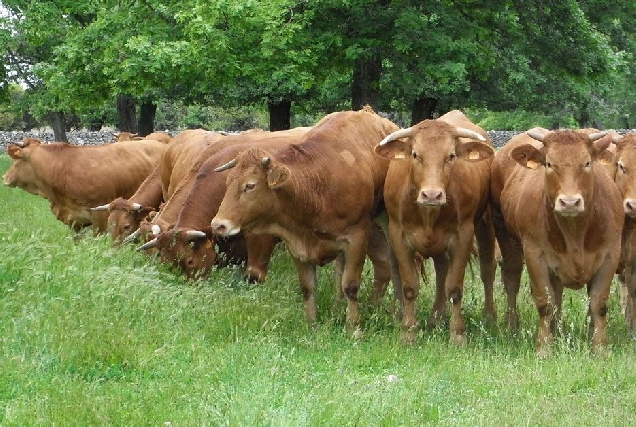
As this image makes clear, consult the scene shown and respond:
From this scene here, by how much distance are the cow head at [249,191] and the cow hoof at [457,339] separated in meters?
2.09

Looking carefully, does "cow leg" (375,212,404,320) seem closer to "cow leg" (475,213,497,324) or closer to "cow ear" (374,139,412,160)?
"cow leg" (475,213,497,324)

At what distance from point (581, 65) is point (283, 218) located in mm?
13061

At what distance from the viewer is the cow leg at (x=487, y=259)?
33.8 ft

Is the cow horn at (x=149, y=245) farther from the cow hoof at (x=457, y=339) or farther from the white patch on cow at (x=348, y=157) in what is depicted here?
the cow hoof at (x=457, y=339)

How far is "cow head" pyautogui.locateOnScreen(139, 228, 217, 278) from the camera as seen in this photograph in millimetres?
10945

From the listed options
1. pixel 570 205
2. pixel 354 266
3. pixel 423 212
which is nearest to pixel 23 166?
pixel 354 266

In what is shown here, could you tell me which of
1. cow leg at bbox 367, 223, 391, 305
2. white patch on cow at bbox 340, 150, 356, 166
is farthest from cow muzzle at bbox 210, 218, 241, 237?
cow leg at bbox 367, 223, 391, 305

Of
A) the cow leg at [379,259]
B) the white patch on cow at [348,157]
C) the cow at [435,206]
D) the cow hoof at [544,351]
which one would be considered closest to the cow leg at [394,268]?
the cow leg at [379,259]

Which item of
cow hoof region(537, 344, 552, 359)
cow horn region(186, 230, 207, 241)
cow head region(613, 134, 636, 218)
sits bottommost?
cow hoof region(537, 344, 552, 359)

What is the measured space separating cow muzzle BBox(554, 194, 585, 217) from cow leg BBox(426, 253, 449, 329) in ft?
6.62

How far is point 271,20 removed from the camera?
1791 centimetres

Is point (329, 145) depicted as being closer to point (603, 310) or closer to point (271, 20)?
point (603, 310)

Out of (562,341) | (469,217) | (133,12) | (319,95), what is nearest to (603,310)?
(562,341)

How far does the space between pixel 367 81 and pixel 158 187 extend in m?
7.09
